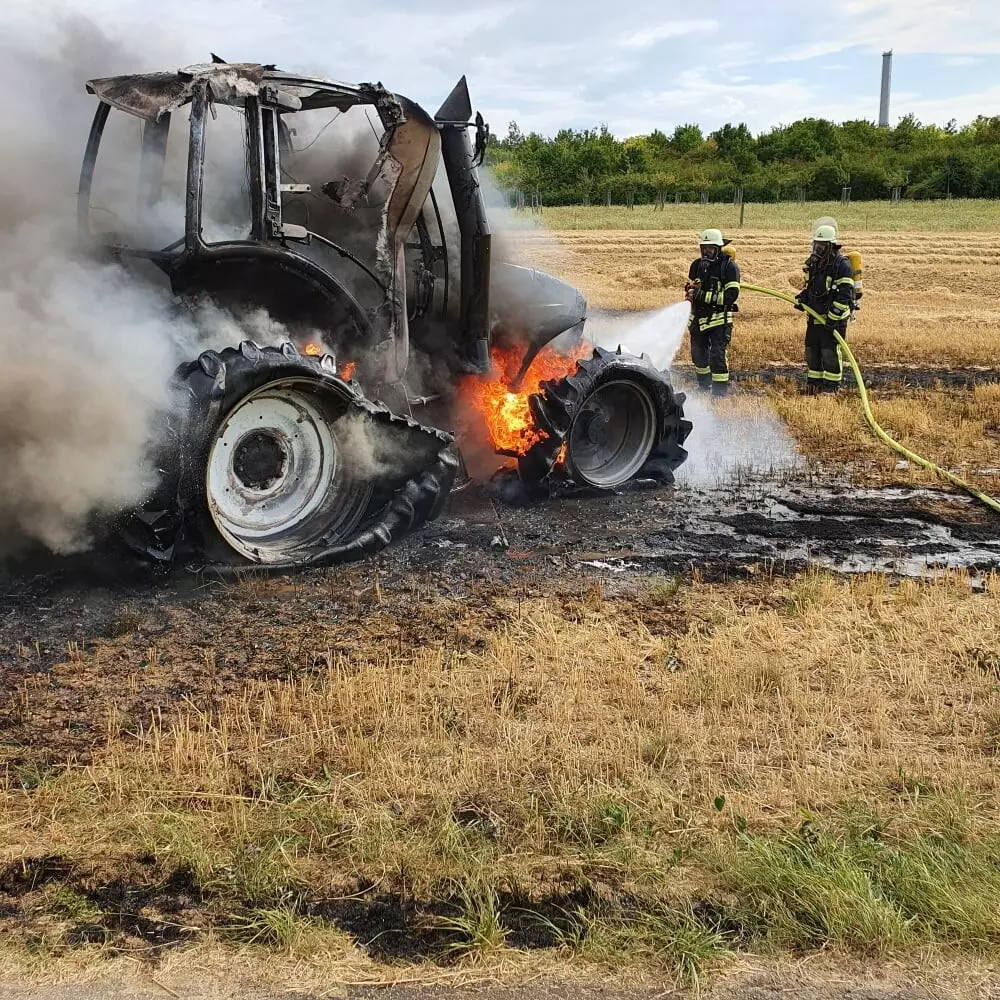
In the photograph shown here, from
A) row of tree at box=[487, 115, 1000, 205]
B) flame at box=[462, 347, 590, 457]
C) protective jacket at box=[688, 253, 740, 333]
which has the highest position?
row of tree at box=[487, 115, 1000, 205]

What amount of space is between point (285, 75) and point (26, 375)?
2274 mm

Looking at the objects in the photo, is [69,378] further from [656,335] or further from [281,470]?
[656,335]

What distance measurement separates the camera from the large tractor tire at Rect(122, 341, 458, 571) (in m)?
5.66

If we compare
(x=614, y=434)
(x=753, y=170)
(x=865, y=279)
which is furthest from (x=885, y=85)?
(x=614, y=434)

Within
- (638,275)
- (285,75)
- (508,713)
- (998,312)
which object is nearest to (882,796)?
(508,713)

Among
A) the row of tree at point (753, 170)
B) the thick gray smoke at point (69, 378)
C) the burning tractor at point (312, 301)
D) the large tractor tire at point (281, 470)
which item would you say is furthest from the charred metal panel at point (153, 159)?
the row of tree at point (753, 170)

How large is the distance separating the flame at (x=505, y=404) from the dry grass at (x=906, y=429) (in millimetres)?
2907

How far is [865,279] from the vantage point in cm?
2923

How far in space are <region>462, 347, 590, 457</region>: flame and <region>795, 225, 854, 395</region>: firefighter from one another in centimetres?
473

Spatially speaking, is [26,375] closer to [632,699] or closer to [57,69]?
[57,69]

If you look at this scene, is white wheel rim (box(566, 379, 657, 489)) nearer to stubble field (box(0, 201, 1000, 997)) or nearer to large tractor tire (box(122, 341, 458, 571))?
large tractor tire (box(122, 341, 458, 571))

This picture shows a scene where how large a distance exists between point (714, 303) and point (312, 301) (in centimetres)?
648

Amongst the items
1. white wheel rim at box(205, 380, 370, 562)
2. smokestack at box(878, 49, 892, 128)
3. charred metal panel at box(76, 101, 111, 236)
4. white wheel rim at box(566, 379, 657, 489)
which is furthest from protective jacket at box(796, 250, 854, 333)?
smokestack at box(878, 49, 892, 128)

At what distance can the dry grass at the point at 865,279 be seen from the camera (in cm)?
1628
